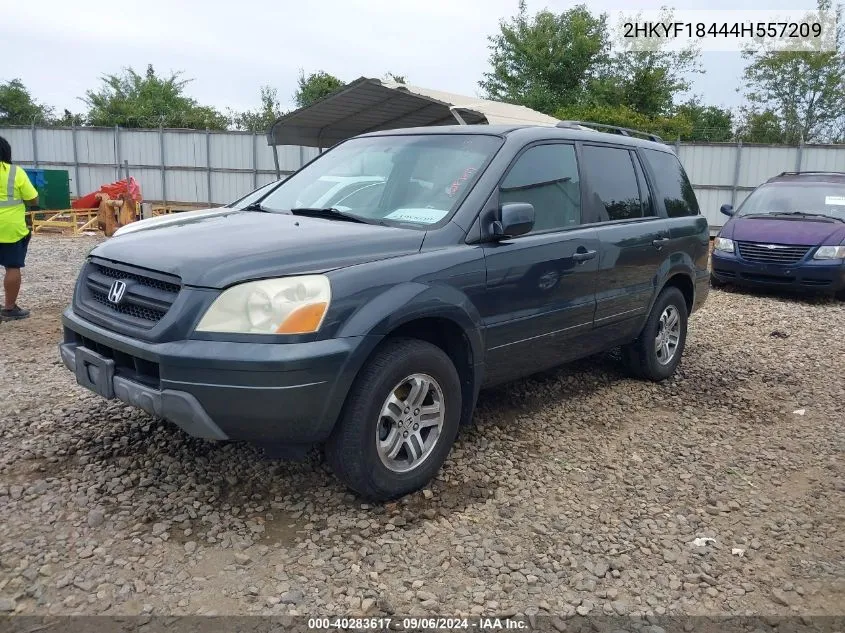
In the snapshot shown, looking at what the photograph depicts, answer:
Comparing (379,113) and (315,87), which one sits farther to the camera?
(315,87)

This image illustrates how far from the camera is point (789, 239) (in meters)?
9.62

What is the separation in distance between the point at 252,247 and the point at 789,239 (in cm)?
872

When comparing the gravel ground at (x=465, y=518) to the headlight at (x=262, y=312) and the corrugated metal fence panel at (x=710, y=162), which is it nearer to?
the headlight at (x=262, y=312)

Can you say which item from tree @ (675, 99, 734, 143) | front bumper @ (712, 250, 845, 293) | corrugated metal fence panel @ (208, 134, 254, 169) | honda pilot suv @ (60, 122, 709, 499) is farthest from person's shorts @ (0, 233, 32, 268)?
tree @ (675, 99, 734, 143)

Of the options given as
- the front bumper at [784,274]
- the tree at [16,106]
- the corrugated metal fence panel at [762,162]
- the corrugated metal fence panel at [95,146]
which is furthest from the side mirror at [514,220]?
the tree at [16,106]

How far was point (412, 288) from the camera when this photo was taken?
10.7 ft

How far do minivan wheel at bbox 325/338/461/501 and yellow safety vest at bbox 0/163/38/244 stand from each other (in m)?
5.32

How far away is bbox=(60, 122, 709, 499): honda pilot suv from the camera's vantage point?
2.90 meters

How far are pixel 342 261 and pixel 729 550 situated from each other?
2.17m

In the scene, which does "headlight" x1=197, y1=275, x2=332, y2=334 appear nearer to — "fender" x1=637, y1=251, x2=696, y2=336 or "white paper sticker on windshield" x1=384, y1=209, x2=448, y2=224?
"white paper sticker on windshield" x1=384, y1=209, x2=448, y2=224

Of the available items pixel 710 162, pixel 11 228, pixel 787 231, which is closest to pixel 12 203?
pixel 11 228

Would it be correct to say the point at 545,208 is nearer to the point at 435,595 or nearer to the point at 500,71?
the point at 435,595

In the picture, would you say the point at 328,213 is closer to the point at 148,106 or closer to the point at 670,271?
the point at 670,271

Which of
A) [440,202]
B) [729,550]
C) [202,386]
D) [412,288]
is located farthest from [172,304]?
[729,550]
